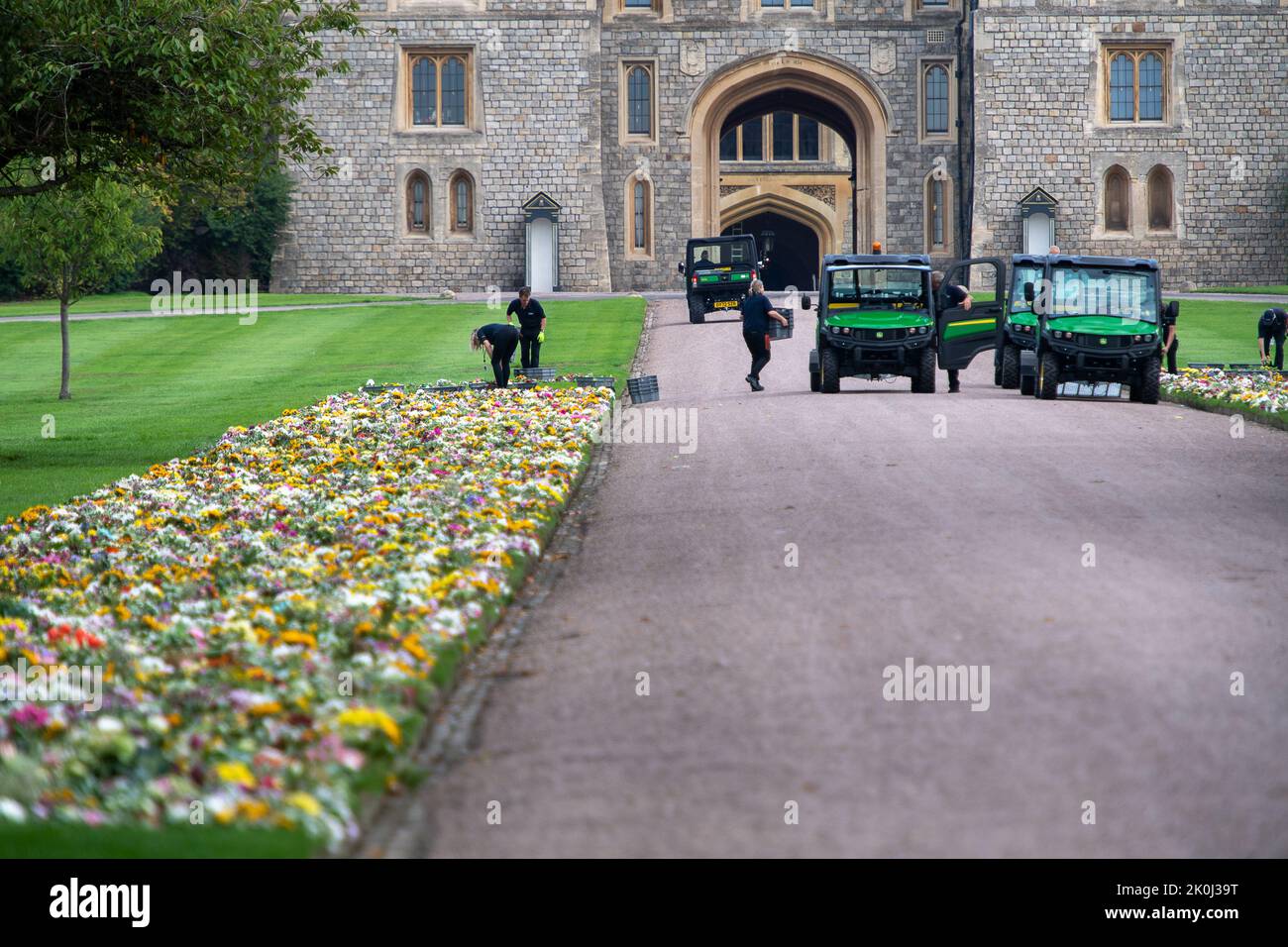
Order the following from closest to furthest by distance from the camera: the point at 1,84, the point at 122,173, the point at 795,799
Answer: the point at 795,799
the point at 1,84
the point at 122,173

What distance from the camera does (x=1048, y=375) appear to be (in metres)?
23.2

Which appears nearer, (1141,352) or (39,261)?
(1141,352)

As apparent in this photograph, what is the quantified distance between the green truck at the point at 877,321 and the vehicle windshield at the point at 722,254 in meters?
14.2

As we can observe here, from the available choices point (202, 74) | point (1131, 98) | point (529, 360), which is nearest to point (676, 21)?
point (1131, 98)

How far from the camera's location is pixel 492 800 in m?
6.57

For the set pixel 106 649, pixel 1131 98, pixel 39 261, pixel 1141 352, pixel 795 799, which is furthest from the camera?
pixel 1131 98

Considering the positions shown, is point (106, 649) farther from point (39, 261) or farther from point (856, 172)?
point (856, 172)

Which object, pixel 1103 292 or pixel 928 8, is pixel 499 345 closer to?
pixel 1103 292

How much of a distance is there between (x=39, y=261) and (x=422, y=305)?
1817cm

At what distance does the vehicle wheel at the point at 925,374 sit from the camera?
24188mm

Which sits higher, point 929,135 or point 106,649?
point 929,135

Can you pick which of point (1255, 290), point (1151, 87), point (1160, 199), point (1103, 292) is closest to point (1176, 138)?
point (1151, 87)

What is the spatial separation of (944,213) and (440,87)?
16.3 m
